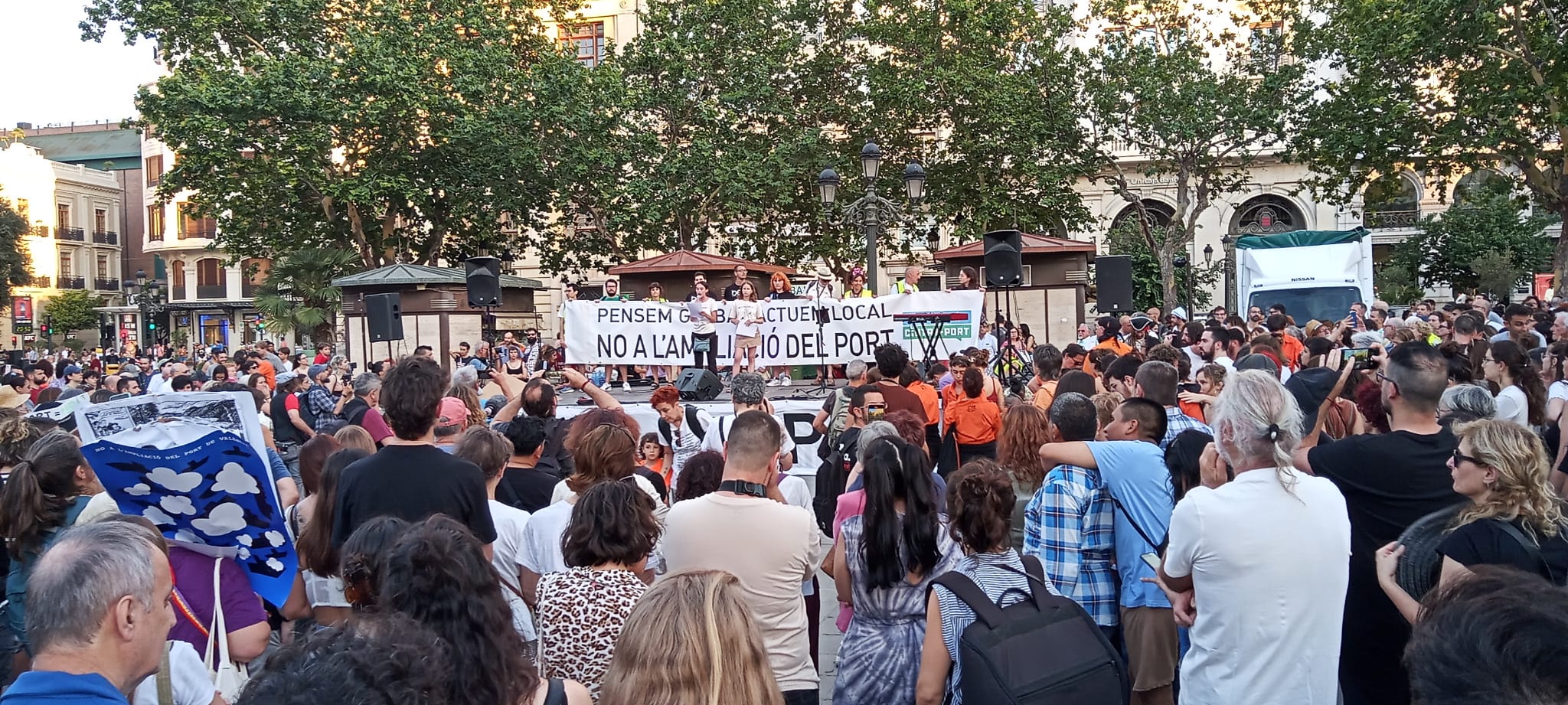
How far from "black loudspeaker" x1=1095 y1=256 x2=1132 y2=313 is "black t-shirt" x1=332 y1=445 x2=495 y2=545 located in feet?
46.4

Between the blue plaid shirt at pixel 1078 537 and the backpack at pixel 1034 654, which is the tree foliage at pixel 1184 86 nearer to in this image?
the blue plaid shirt at pixel 1078 537

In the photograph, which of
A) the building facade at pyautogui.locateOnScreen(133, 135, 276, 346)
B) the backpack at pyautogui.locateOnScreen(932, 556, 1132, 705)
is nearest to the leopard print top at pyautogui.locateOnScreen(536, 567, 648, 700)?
the backpack at pyautogui.locateOnScreen(932, 556, 1132, 705)

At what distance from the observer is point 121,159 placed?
74.2 m

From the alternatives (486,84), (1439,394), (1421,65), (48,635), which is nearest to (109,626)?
(48,635)

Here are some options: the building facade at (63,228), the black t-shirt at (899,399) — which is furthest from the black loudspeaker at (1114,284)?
the building facade at (63,228)

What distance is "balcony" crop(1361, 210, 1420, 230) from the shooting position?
45.2 m

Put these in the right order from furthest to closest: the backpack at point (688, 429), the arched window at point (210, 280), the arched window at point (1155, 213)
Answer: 1. the arched window at point (210, 280)
2. the arched window at point (1155, 213)
3. the backpack at point (688, 429)

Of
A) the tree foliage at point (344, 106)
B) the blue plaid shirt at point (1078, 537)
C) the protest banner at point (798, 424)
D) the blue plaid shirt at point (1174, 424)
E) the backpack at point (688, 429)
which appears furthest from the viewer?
the tree foliage at point (344, 106)

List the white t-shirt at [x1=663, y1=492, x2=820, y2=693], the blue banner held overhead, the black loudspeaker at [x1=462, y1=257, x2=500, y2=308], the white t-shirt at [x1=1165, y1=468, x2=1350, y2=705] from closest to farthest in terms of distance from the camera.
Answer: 1. the white t-shirt at [x1=1165, y1=468, x2=1350, y2=705]
2. the blue banner held overhead
3. the white t-shirt at [x1=663, y1=492, x2=820, y2=693]
4. the black loudspeaker at [x1=462, y1=257, x2=500, y2=308]

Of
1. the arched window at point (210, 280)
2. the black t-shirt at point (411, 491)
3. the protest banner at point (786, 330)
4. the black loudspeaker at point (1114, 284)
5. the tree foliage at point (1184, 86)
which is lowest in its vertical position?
the black t-shirt at point (411, 491)

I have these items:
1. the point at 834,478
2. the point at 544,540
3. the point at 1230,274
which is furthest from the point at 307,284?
the point at 544,540

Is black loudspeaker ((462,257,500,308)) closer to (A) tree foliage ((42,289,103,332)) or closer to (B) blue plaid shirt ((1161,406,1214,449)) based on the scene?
(B) blue plaid shirt ((1161,406,1214,449))

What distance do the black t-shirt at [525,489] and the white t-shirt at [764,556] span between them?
6.28 feet

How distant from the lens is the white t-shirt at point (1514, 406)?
657 centimetres
